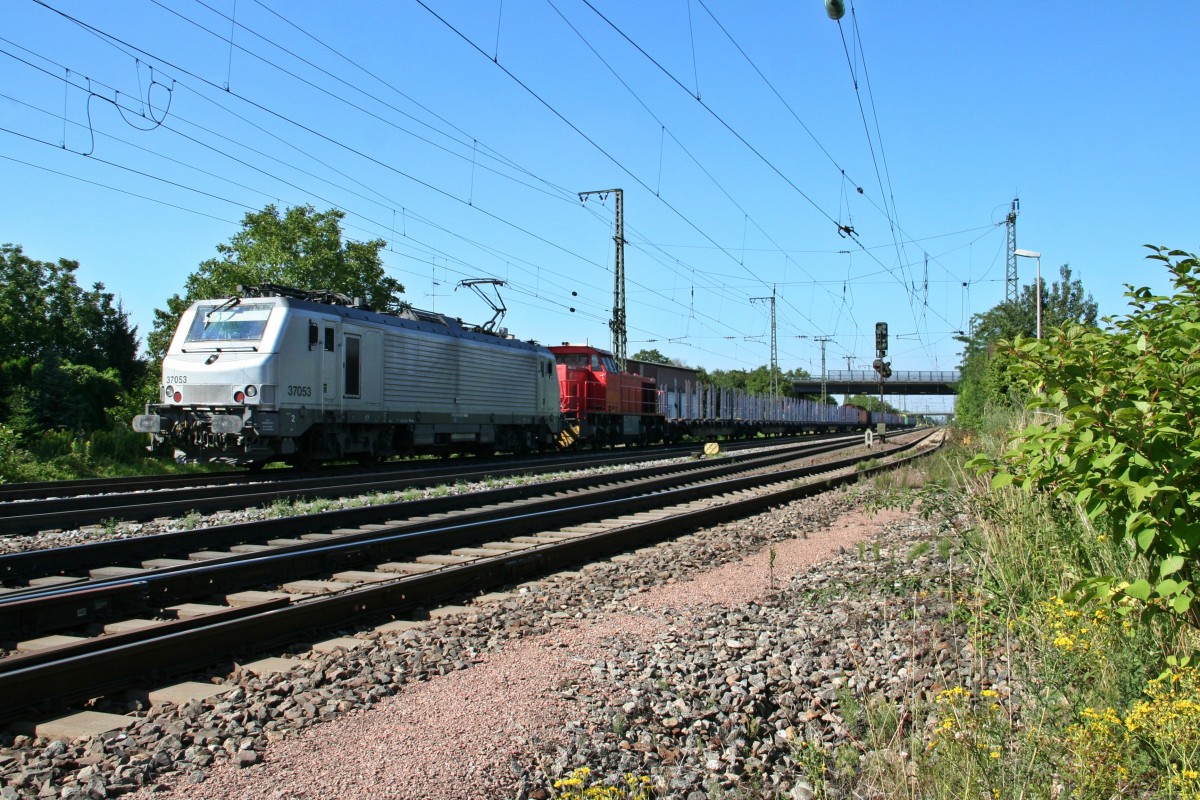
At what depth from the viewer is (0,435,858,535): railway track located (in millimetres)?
9305

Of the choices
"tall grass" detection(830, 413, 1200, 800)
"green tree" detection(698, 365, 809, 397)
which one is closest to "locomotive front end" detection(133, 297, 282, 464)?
"tall grass" detection(830, 413, 1200, 800)

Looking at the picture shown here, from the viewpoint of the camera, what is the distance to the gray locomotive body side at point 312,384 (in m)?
13.7

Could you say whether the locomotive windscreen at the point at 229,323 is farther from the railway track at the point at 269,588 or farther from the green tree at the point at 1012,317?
the green tree at the point at 1012,317

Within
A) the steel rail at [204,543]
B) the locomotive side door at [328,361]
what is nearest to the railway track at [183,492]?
the locomotive side door at [328,361]

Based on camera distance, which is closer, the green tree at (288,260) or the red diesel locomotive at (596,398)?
the red diesel locomotive at (596,398)

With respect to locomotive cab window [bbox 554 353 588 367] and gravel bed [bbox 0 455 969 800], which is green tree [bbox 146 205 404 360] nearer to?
locomotive cab window [bbox 554 353 588 367]

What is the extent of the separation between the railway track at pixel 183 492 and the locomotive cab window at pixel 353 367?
1.53 metres

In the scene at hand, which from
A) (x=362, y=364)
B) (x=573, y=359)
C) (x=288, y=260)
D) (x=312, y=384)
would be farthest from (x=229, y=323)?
(x=288, y=260)

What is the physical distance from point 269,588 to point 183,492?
5.95 meters

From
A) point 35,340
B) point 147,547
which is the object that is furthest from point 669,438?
point 35,340

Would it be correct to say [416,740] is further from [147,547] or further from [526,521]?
[526,521]

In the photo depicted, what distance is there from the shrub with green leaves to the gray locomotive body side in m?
12.3

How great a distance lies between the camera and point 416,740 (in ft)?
11.6

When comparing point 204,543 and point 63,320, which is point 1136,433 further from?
point 63,320
